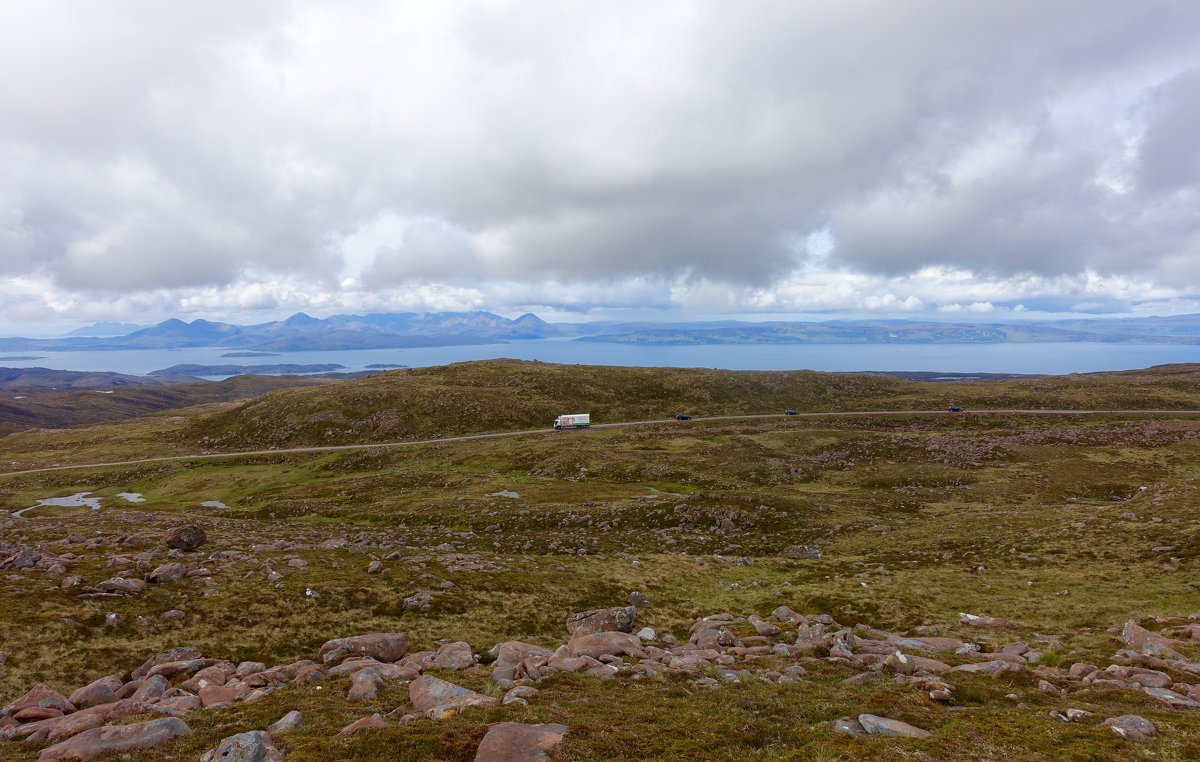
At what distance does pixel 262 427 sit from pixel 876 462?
110 m

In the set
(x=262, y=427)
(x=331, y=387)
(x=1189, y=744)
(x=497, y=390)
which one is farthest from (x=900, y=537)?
(x=331, y=387)

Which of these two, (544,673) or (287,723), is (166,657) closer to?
(287,723)

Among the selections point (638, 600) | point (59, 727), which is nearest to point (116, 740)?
point (59, 727)

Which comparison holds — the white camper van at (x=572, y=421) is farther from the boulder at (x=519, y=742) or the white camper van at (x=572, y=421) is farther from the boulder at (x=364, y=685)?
the boulder at (x=519, y=742)

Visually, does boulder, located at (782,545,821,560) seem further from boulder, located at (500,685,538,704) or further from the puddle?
the puddle

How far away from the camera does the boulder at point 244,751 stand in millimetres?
11820

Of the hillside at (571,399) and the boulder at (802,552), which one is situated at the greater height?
the hillside at (571,399)

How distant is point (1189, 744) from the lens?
1182 centimetres

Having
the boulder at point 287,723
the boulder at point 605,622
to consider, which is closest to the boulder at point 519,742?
the boulder at point 287,723

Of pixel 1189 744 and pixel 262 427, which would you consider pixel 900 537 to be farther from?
pixel 262 427

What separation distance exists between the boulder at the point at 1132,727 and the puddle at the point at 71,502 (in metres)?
87.9

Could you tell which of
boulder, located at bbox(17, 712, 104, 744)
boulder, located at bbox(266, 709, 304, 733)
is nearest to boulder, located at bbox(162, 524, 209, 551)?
boulder, located at bbox(17, 712, 104, 744)

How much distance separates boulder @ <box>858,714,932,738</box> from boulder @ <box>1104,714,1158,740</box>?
426cm

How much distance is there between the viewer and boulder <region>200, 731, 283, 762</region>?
11820mm
